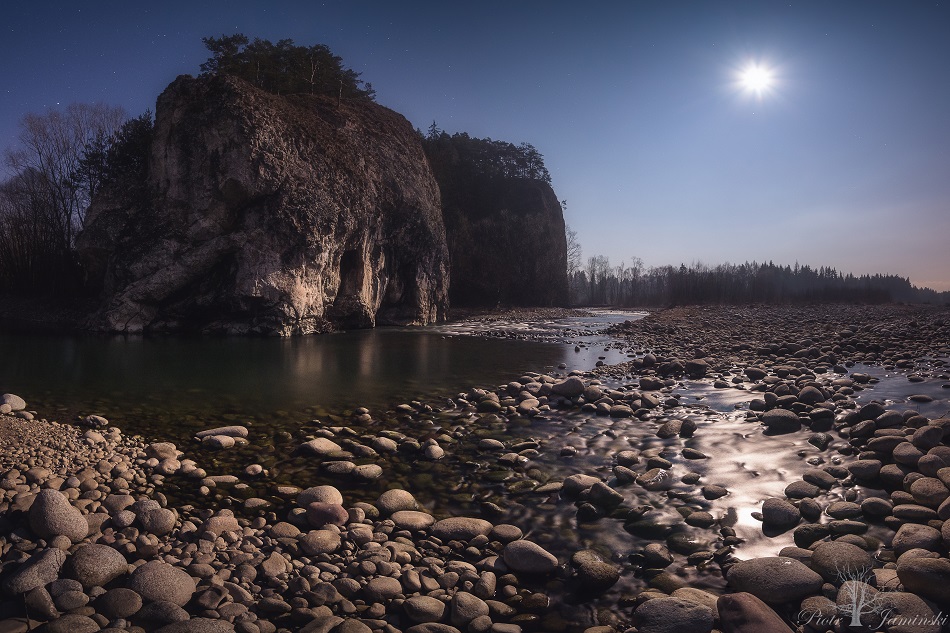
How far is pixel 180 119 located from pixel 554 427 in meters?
26.4

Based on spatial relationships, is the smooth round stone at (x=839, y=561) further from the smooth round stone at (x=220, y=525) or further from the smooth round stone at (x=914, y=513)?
the smooth round stone at (x=220, y=525)

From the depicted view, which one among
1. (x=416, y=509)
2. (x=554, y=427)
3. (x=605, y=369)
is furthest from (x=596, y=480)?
(x=605, y=369)

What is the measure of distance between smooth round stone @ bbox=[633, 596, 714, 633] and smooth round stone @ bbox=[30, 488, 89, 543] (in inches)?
151

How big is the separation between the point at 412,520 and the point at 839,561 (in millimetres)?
3018

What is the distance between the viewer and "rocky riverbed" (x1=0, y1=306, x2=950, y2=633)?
2.65m

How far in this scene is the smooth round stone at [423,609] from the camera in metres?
2.68

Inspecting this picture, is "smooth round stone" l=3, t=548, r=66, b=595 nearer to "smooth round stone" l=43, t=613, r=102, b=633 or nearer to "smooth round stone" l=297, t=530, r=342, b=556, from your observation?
"smooth round stone" l=43, t=613, r=102, b=633

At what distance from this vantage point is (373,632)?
255 centimetres

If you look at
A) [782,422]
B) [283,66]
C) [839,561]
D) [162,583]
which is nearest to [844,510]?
[839,561]

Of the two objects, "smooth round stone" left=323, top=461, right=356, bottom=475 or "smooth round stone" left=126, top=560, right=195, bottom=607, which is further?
"smooth round stone" left=323, top=461, right=356, bottom=475

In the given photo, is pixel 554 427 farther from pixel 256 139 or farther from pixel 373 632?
pixel 256 139

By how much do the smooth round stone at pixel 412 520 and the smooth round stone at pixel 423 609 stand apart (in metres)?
1.03

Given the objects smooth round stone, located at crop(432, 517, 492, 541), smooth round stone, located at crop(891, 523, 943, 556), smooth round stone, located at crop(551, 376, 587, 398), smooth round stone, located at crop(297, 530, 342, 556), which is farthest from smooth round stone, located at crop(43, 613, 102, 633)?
smooth round stone, located at crop(551, 376, 587, 398)

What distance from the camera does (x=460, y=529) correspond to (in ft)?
12.2
